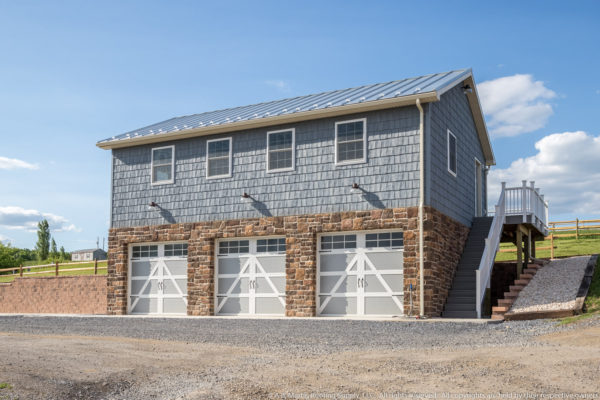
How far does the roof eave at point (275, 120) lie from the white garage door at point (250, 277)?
3337 mm

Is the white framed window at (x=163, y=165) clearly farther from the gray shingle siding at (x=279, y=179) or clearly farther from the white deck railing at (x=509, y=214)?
the white deck railing at (x=509, y=214)

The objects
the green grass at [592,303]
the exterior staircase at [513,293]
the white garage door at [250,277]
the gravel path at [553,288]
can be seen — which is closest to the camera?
the green grass at [592,303]

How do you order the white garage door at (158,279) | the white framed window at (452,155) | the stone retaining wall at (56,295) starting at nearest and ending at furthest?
the white framed window at (452,155)
the white garage door at (158,279)
the stone retaining wall at (56,295)

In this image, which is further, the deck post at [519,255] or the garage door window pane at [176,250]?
the garage door window pane at [176,250]

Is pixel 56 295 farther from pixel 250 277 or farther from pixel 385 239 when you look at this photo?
pixel 385 239

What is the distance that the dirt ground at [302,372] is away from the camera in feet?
23.1

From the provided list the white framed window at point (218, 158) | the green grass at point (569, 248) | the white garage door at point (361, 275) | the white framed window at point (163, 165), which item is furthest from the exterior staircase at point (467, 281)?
the white framed window at point (163, 165)

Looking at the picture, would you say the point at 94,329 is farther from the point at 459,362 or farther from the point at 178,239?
the point at 459,362

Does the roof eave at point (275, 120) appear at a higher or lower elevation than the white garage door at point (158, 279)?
higher

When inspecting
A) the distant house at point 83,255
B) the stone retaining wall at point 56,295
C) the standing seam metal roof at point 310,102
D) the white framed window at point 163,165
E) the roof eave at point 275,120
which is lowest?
the stone retaining wall at point 56,295

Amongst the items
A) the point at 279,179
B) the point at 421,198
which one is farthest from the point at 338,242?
the point at 421,198

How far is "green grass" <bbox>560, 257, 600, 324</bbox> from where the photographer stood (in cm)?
1310

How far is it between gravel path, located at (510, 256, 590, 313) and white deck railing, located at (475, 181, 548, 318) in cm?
107

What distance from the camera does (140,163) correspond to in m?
21.4
